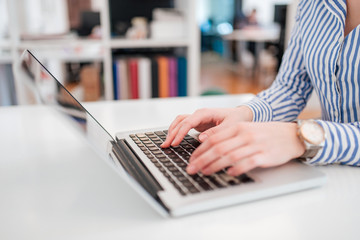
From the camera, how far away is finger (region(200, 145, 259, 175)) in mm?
481

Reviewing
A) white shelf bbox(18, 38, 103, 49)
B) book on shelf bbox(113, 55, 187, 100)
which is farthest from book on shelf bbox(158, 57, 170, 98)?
white shelf bbox(18, 38, 103, 49)

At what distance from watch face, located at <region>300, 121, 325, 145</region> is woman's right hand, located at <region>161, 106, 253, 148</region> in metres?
0.14

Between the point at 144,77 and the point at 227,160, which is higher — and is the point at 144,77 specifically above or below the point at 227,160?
below

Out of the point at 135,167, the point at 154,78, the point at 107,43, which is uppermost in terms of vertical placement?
the point at 107,43

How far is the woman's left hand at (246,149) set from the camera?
0.48 m

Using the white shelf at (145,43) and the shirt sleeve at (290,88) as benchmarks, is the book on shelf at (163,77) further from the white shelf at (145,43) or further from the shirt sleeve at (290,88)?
the shirt sleeve at (290,88)

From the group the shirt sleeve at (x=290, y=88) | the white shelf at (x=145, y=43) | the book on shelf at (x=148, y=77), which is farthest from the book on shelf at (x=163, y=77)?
the shirt sleeve at (x=290, y=88)

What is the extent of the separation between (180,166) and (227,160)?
0.25ft

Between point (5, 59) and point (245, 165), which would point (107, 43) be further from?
point (245, 165)

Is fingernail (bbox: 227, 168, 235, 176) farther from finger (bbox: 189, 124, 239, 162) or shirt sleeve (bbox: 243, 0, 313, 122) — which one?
shirt sleeve (bbox: 243, 0, 313, 122)

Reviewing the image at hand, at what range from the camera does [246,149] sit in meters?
0.49

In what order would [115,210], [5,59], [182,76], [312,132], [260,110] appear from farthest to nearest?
[182,76]
[5,59]
[260,110]
[312,132]
[115,210]

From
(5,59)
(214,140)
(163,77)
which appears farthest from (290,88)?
(5,59)

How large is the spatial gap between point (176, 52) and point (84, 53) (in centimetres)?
90
